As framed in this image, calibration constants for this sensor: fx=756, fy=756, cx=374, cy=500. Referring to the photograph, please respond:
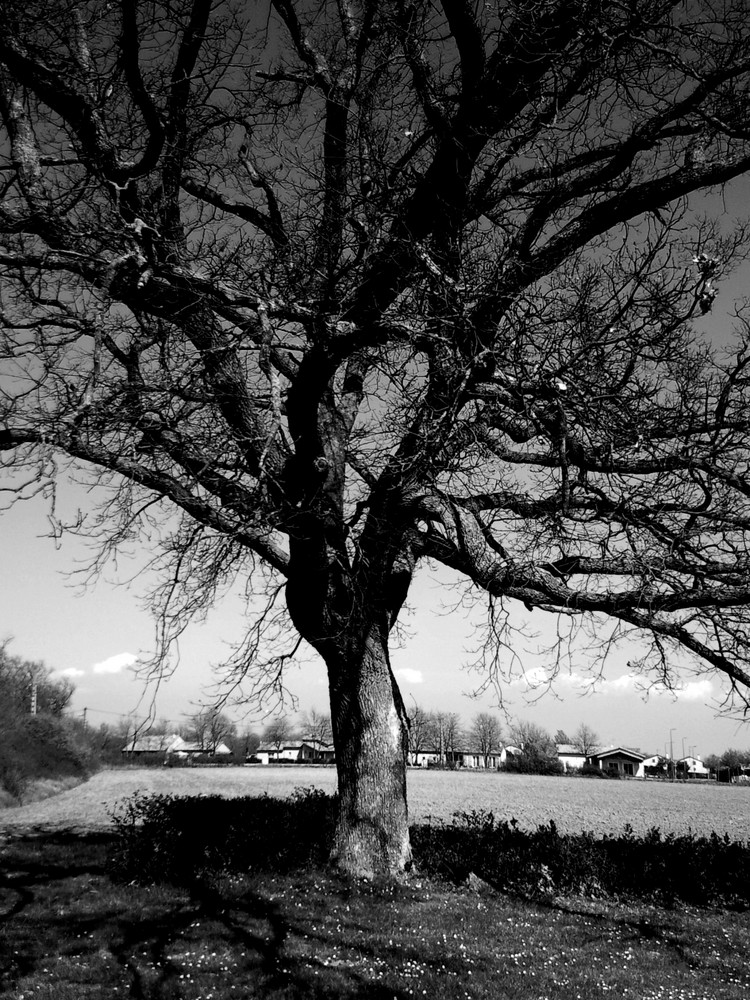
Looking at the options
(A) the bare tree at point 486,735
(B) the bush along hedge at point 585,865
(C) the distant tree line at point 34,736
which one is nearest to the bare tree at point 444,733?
(A) the bare tree at point 486,735

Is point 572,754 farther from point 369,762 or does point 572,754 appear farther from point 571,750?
point 369,762

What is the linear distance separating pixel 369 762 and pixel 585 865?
3.36 meters

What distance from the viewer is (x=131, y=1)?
741 cm

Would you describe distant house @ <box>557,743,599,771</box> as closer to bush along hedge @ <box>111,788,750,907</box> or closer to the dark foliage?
the dark foliage

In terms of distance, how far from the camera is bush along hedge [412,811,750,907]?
33.9ft

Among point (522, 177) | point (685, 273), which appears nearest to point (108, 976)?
point (685, 273)

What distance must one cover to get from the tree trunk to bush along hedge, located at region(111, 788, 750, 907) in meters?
0.64

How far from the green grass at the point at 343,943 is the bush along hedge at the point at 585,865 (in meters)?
0.50

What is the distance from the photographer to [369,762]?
10.1 meters

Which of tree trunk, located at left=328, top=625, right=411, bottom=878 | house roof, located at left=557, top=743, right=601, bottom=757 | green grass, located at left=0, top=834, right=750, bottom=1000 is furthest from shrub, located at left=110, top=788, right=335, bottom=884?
house roof, located at left=557, top=743, right=601, bottom=757

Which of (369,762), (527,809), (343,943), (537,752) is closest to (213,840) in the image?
(369,762)

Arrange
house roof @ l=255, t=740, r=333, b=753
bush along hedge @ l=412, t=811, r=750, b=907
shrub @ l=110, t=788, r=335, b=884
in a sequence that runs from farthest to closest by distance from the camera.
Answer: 1. house roof @ l=255, t=740, r=333, b=753
2. bush along hedge @ l=412, t=811, r=750, b=907
3. shrub @ l=110, t=788, r=335, b=884

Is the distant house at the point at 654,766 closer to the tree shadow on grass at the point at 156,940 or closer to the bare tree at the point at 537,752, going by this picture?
the bare tree at the point at 537,752

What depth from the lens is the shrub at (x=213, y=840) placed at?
9.92 m
